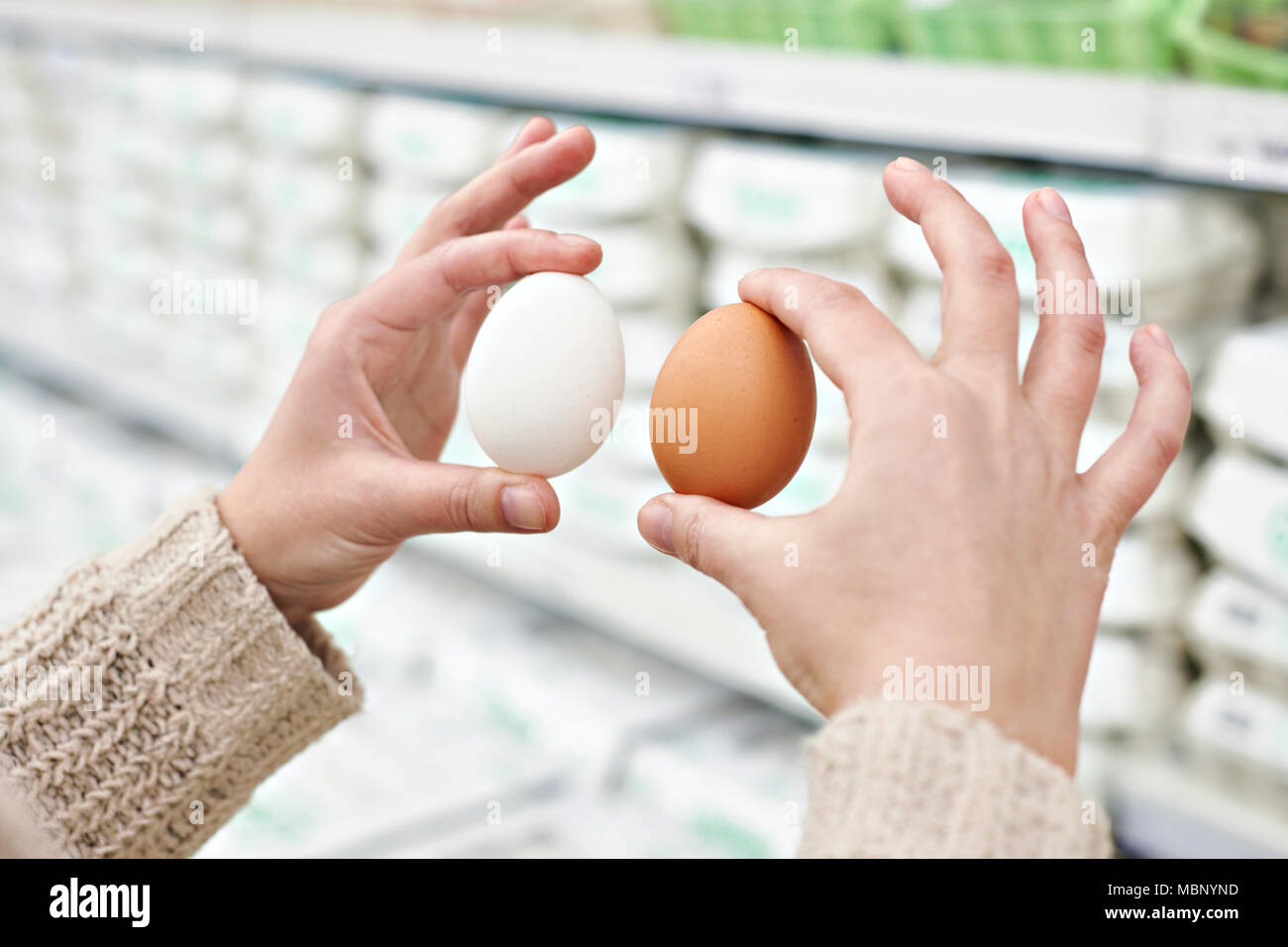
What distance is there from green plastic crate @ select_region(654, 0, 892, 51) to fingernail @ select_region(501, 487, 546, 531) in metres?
0.65

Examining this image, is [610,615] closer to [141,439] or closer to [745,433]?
[745,433]

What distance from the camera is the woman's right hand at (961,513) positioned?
455 millimetres

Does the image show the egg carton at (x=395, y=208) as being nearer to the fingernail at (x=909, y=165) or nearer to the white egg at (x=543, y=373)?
the white egg at (x=543, y=373)

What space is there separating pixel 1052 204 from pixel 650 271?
0.75m

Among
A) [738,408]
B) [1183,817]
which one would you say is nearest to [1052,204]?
[738,408]

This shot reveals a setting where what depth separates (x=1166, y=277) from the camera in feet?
3.03

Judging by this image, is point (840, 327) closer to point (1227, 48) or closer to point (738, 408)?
point (738, 408)

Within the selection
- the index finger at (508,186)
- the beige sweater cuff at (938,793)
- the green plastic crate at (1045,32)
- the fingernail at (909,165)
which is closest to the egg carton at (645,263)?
the green plastic crate at (1045,32)

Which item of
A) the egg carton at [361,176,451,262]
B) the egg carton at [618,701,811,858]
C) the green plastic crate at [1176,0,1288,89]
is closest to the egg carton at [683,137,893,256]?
the green plastic crate at [1176,0,1288,89]

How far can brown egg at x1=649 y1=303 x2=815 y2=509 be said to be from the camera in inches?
26.4

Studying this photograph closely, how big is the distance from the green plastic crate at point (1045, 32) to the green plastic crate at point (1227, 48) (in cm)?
2

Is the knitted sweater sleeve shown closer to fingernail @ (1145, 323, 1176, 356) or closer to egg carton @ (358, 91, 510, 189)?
fingernail @ (1145, 323, 1176, 356)
